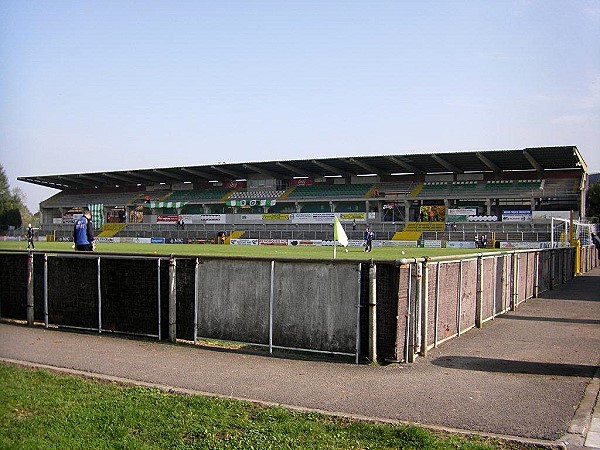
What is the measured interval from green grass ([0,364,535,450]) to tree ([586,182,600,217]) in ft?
298

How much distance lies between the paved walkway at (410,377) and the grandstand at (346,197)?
51064 mm

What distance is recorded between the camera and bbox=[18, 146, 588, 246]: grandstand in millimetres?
64062

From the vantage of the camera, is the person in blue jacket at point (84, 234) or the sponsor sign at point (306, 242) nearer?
the person in blue jacket at point (84, 234)

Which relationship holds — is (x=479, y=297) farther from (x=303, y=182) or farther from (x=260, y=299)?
(x=303, y=182)

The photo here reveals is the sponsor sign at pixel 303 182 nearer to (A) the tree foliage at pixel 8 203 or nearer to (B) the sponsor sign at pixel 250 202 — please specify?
(B) the sponsor sign at pixel 250 202

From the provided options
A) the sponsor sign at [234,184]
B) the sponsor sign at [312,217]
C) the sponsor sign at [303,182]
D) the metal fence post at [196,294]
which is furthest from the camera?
the sponsor sign at [234,184]

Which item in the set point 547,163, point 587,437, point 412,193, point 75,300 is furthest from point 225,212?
point 587,437

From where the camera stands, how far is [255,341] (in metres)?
9.63

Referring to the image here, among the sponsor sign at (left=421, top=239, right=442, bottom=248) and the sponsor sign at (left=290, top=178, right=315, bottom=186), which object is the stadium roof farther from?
the sponsor sign at (left=421, top=239, right=442, bottom=248)

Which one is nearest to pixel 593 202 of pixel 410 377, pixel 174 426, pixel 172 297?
pixel 172 297

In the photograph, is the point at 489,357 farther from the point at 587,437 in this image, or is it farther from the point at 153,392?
the point at 153,392

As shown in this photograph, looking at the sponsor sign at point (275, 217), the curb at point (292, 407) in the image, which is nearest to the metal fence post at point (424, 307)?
the curb at point (292, 407)

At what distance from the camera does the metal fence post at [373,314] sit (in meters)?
8.66

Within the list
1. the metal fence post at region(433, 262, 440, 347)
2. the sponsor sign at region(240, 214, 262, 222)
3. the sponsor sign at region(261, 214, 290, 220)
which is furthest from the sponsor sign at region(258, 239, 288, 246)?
the metal fence post at region(433, 262, 440, 347)
